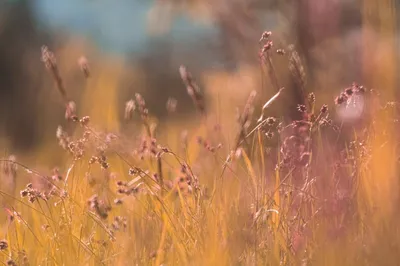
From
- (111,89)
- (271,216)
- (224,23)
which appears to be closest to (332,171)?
(271,216)

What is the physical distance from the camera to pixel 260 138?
146cm

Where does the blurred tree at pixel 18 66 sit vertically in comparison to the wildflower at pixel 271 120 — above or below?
above

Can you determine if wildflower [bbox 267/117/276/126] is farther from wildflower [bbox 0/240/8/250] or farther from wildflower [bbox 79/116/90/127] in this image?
wildflower [bbox 0/240/8/250]

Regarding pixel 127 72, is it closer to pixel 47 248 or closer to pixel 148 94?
pixel 148 94

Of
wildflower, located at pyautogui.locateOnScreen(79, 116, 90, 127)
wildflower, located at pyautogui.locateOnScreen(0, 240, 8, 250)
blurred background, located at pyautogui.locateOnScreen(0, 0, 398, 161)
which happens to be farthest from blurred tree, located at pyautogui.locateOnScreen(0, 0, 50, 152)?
wildflower, located at pyautogui.locateOnScreen(0, 240, 8, 250)

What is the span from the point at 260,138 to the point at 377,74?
31cm

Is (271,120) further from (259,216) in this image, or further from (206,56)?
(206,56)

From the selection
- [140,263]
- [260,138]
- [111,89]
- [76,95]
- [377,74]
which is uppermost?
[76,95]

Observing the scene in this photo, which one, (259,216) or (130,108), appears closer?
(259,216)

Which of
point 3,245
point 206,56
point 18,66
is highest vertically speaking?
point 18,66

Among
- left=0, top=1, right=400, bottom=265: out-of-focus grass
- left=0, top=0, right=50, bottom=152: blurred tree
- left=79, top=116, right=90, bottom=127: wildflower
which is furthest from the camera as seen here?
left=0, top=0, right=50, bottom=152: blurred tree

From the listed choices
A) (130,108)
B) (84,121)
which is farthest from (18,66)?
(130,108)

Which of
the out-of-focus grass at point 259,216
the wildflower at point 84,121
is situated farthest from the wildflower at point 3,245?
the wildflower at point 84,121

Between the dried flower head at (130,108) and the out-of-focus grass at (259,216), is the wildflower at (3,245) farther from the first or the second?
the dried flower head at (130,108)
